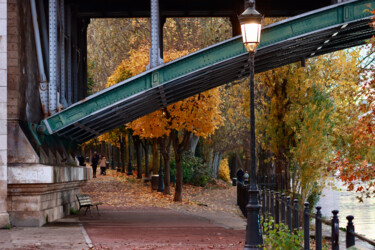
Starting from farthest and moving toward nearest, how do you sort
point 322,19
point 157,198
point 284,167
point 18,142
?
point 157,198
point 284,167
point 322,19
point 18,142

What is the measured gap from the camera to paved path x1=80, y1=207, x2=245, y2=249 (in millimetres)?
14367

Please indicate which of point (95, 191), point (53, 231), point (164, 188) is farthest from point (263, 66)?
point (95, 191)

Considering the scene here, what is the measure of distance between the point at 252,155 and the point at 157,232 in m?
5.46

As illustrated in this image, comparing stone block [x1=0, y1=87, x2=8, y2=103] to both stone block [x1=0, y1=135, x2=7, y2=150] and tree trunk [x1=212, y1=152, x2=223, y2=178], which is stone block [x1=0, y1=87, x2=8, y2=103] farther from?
tree trunk [x1=212, y1=152, x2=223, y2=178]

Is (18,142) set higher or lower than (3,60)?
lower

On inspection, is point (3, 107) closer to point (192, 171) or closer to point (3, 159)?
point (3, 159)

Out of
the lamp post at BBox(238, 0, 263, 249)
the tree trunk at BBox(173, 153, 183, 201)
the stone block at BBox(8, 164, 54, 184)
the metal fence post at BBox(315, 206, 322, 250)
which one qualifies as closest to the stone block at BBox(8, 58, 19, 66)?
the stone block at BBox(8, 164, 54, 184)

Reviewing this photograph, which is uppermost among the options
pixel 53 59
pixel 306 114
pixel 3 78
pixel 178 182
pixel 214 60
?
pixel 53 59

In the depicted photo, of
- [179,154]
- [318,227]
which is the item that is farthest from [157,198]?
[318,227]

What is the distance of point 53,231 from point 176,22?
66.8 feet

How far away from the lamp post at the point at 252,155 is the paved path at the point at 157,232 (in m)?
1.99

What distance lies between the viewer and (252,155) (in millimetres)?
12375

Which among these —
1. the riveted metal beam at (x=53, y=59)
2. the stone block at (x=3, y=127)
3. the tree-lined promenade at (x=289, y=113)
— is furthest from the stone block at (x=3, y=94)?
the tree-lined promenade at (x=289, y=113)

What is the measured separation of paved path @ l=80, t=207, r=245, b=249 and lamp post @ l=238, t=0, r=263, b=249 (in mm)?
1987
